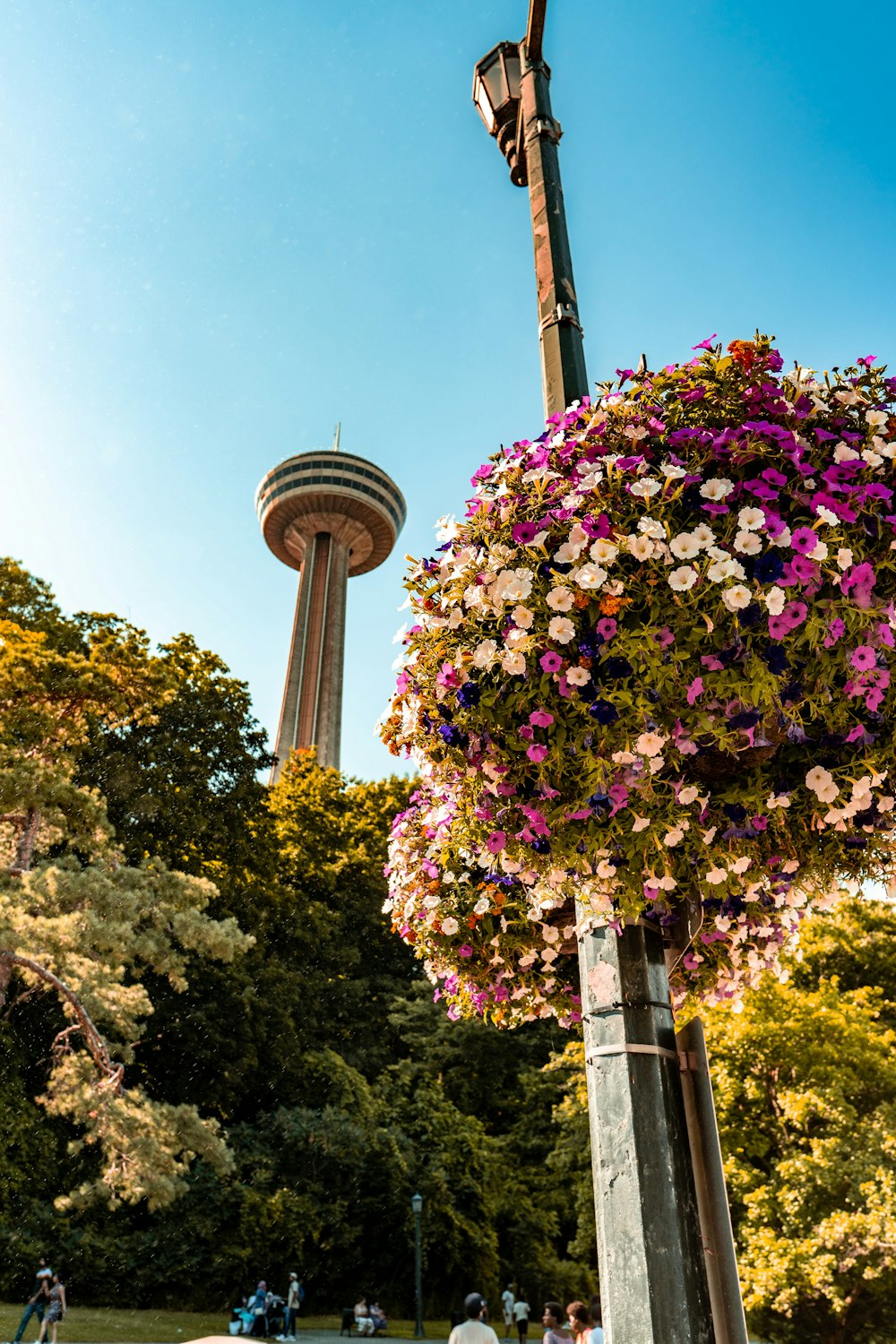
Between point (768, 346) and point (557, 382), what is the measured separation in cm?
88

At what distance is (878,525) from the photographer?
7.42ft

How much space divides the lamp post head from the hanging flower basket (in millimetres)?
2008

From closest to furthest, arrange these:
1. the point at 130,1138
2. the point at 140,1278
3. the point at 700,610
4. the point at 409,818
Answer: the point at 700,610, the point at 409,818, the point at 130,1138, the point at 140,1278

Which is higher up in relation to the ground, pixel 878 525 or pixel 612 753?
pixel 878 525

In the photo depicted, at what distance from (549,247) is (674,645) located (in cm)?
193

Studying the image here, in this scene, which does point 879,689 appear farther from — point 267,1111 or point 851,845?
point 267,1111

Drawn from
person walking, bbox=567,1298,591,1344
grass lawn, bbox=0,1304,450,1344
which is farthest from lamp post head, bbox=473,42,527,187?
grass lawn, bbox=0,1304,450,1344

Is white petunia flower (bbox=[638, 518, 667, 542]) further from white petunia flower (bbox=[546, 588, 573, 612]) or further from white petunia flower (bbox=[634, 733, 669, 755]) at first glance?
white petunia flower (bbox=[634, 733, 669, 755])

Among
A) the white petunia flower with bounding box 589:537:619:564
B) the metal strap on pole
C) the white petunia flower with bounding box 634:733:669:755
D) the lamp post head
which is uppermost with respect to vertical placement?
the lamp post head

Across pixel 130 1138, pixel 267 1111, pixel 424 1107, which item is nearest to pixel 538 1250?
pixel 424 1107

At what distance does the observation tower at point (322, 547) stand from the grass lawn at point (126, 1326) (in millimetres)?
46199

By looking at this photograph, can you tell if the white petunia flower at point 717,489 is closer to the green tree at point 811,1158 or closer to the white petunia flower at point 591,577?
the white petunia flower at point 591,577

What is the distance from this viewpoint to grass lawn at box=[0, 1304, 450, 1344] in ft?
53.3

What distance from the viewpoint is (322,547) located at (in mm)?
76625
